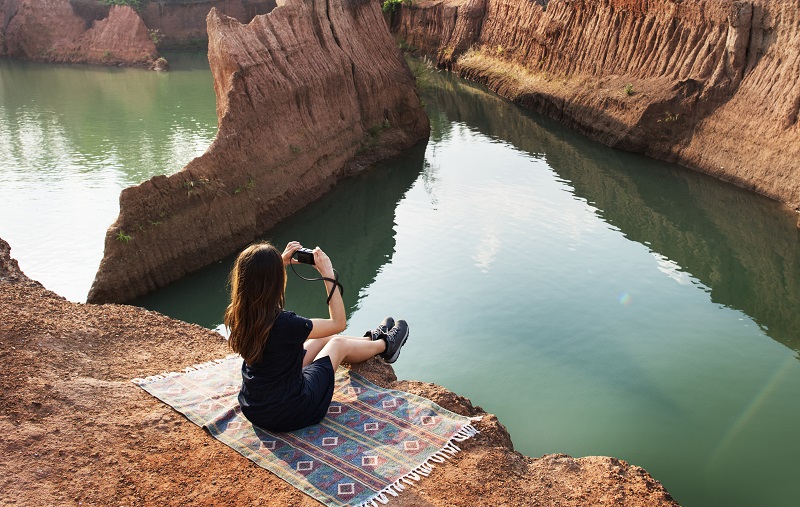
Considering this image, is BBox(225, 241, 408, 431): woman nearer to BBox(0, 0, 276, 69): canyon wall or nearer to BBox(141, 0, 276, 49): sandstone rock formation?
BBox(0, 0, 276, 69): canyon wall

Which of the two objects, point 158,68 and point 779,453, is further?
point 158,68

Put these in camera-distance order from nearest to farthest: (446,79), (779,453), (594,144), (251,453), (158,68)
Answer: (251,453)
(779,453)
(594,144)
(446,79)
(158,68)

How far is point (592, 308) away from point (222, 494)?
6.73 meters

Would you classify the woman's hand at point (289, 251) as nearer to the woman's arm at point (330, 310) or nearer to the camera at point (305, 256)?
the camera at point (305, 256)

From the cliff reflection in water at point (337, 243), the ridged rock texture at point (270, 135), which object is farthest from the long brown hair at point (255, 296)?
the ridged rock texture at point (270, 135)

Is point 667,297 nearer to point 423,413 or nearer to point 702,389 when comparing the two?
point 702,389

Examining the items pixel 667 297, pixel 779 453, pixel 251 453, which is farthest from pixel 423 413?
pixel 667 297

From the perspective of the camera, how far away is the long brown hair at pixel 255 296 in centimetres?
467

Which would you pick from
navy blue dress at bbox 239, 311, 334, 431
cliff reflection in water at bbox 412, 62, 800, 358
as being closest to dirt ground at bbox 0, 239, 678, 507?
navy blue dress at bbox 239, 311, 334, 431

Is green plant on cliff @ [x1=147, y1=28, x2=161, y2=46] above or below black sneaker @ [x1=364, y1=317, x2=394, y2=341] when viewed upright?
above

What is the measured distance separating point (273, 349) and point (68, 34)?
126 ft

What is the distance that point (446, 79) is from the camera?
101 feet

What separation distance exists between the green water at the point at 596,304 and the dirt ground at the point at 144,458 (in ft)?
5.87

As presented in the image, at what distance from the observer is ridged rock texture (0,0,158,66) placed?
36406 mm
